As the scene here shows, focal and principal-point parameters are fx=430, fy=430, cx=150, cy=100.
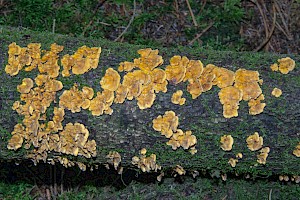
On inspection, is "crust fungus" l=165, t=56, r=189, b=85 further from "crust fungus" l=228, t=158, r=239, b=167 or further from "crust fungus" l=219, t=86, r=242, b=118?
"crust fungus" l=228, t=158, r=239, b=167

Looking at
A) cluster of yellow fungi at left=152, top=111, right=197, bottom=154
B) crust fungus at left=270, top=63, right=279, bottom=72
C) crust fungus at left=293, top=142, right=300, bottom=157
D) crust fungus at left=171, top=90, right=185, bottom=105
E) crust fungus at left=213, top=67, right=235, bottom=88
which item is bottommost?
crust fungus at left=293, top=142, right=300, bottom=157

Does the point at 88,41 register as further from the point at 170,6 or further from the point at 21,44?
the point at 170,6

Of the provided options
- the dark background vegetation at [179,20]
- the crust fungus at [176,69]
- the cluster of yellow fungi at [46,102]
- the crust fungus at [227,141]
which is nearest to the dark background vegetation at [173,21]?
the dark background vegetation at [179,20]

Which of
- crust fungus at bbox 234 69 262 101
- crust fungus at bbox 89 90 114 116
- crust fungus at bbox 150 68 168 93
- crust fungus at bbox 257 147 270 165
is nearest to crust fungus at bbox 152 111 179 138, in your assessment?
crust fungus at bbox 150 68 168 93

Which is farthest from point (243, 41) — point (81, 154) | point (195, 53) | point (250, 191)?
point (81, 154)

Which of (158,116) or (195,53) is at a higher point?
(195,53)

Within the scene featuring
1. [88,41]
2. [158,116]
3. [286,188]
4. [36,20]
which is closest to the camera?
[158,116]

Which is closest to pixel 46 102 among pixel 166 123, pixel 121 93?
pixel 121 93
